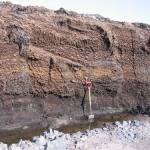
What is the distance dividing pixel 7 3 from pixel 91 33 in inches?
198

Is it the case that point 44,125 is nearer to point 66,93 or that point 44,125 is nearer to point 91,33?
point 66,93

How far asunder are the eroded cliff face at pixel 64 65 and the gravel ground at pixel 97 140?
2.69 metres

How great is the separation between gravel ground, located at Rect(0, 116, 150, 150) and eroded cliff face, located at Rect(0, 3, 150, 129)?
8.82 feet

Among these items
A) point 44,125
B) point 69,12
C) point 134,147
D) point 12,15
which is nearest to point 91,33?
point 69,12

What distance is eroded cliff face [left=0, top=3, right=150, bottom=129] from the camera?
1600 centimetres

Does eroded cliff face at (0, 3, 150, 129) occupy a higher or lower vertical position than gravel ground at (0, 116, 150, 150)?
higher

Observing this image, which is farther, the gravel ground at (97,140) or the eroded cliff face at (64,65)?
the eroded cliff face at (64,65)

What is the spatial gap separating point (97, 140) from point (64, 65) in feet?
15.8

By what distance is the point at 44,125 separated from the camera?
640 inches

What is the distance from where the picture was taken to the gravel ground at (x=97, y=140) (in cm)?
1242

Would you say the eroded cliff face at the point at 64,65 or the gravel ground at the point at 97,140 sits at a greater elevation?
the eroded cliff face at the point at 64,65

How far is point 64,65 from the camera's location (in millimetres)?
17234

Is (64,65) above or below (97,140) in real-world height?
above

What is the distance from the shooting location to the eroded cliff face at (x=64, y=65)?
16.0 m
